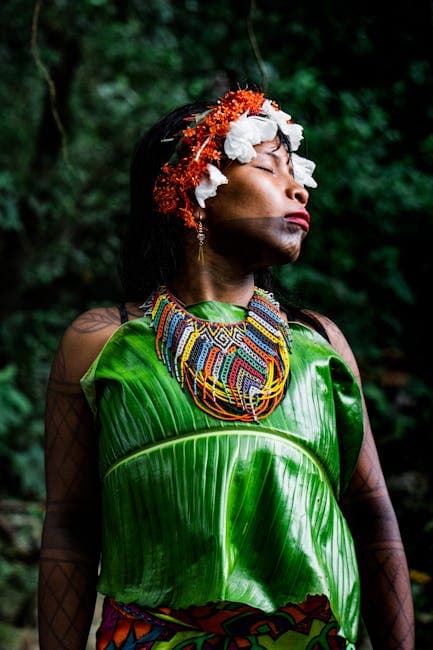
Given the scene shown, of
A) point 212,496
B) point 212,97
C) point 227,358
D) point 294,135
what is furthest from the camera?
point 212,97

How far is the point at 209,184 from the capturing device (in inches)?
80.7

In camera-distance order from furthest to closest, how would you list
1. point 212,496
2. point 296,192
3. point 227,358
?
point 296,192, point 227,358, point 212,496

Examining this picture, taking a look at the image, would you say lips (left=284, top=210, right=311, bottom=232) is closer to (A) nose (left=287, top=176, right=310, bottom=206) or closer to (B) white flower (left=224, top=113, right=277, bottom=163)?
(A) nose (left=287, top=176, right=310, bottom=206)

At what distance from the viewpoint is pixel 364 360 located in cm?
575

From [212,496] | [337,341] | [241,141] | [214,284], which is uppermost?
[241,141]

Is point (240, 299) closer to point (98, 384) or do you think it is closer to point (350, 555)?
point (98, 384)

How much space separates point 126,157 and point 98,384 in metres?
5.64

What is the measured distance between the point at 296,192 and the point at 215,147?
0.74 ft

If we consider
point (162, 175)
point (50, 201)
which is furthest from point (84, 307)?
point (162, 175)

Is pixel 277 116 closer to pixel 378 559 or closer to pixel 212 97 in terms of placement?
pixel 378 559

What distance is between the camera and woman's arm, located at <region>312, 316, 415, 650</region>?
2.03m

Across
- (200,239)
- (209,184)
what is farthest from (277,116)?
(200,239)

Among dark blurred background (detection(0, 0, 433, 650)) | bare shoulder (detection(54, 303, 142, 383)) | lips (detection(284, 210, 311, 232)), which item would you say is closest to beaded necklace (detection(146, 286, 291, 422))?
bare shoulder (detection(54, 303, 142, 383))

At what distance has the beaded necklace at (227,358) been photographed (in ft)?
6.19
